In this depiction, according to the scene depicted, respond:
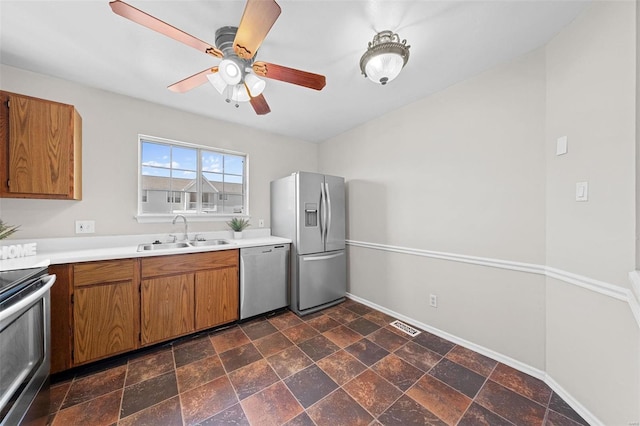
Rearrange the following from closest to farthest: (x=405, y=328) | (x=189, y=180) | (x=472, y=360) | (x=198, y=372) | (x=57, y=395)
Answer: (x=57, y=395), (x=198, y=372), (x=472, y=360), (x=405, y=328), (x=189, y=180)

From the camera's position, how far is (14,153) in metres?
1.70

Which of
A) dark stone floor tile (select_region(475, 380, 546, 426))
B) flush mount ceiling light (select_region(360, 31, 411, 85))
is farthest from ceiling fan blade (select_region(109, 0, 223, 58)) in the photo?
dark stone floor tile (select_region(475, 380, 546, 426))

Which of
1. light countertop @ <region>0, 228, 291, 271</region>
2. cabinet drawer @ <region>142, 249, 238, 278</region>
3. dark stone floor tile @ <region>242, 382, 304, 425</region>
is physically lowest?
dark stone floor tile @ <region>242, 382, 304, 425</region>

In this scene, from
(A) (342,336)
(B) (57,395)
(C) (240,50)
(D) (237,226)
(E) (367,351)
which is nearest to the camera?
(C) (240,50)

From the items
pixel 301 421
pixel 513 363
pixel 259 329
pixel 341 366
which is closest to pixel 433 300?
pixel 513 363

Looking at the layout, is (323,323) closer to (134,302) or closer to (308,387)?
(308,387)

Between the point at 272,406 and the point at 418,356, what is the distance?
1250 mm

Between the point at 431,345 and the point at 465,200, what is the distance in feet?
4.53

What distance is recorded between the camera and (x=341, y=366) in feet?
5.87

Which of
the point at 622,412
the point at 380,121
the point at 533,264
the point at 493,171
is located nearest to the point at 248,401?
the point at 622,412

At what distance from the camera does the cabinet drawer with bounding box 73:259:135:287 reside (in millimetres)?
1678

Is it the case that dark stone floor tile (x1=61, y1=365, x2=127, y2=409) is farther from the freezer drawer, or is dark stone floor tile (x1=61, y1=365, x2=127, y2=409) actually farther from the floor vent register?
the floor vent register

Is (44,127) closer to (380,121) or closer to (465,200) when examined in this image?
(380,121)

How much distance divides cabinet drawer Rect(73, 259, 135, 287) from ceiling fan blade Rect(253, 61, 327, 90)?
1856 millimetres
